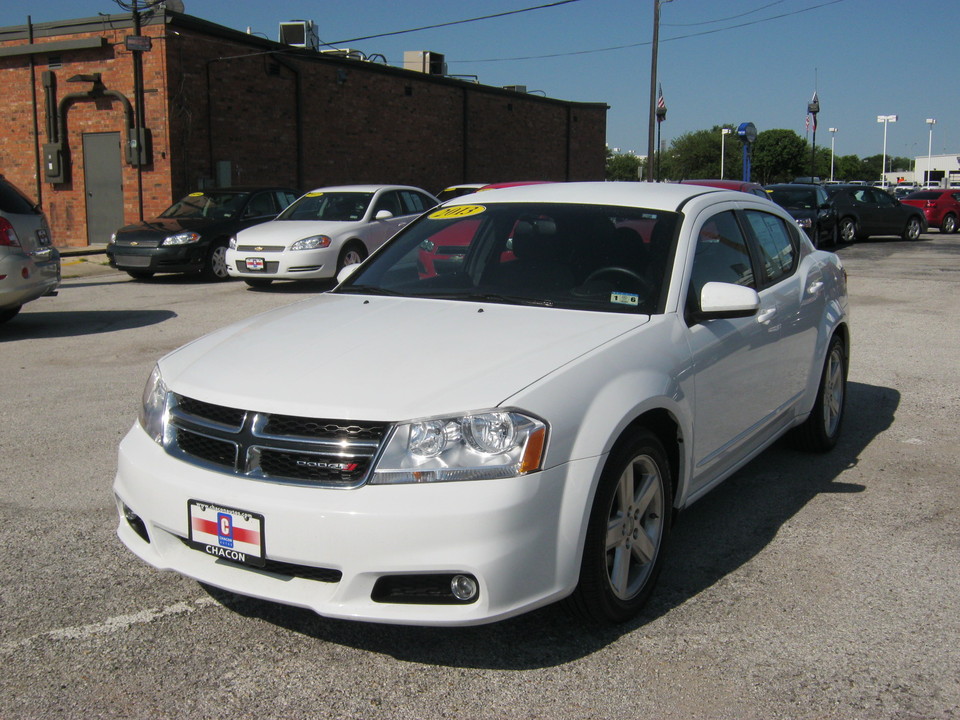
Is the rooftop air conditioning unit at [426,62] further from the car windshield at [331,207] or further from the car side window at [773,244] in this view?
the car side window at [773,244]

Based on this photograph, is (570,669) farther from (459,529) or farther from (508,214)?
(508,214)

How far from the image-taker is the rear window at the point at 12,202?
32.0ft

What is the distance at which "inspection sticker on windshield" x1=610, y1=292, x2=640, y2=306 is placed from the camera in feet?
13.0

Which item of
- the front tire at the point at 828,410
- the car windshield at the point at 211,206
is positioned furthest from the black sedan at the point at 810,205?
the front tire at the point at 828,410

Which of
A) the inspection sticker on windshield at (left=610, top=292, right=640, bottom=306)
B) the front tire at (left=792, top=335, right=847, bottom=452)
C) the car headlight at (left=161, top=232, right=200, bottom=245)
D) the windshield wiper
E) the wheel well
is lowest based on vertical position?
the front tire at (left=792, top=335, right=847, bottom=452)

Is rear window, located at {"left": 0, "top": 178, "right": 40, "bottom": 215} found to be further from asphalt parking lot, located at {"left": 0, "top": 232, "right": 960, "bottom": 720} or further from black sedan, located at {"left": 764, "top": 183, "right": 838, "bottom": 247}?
black sedan, located at {"left": 764, "top": 183, "right": 838, "bottom": 247}

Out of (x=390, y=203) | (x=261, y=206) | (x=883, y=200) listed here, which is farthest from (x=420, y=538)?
(x=883, y=200)

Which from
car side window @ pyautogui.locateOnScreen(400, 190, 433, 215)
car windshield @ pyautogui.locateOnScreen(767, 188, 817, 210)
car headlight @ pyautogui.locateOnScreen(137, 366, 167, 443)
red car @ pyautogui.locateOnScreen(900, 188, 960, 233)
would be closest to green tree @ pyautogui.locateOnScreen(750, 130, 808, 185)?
red car @ pyautogui.locateOnScreen(900, 188, 960, 233)

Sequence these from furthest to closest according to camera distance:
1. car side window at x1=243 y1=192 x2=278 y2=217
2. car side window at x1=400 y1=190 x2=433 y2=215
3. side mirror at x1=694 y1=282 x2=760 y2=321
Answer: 1. car side window at x1=243 y1=192 x2=278 y2=217
2. car side window at x1=400 y1=190 x2=433 y2=215
3. side mirror at x1=694 y1=282 x2=760 y2=321

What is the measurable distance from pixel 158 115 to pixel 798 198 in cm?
1496

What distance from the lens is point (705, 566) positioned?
4.04 m

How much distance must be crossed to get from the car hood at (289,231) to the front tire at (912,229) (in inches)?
739

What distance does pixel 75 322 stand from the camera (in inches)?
448

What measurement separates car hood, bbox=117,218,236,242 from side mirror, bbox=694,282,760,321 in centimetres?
1323
